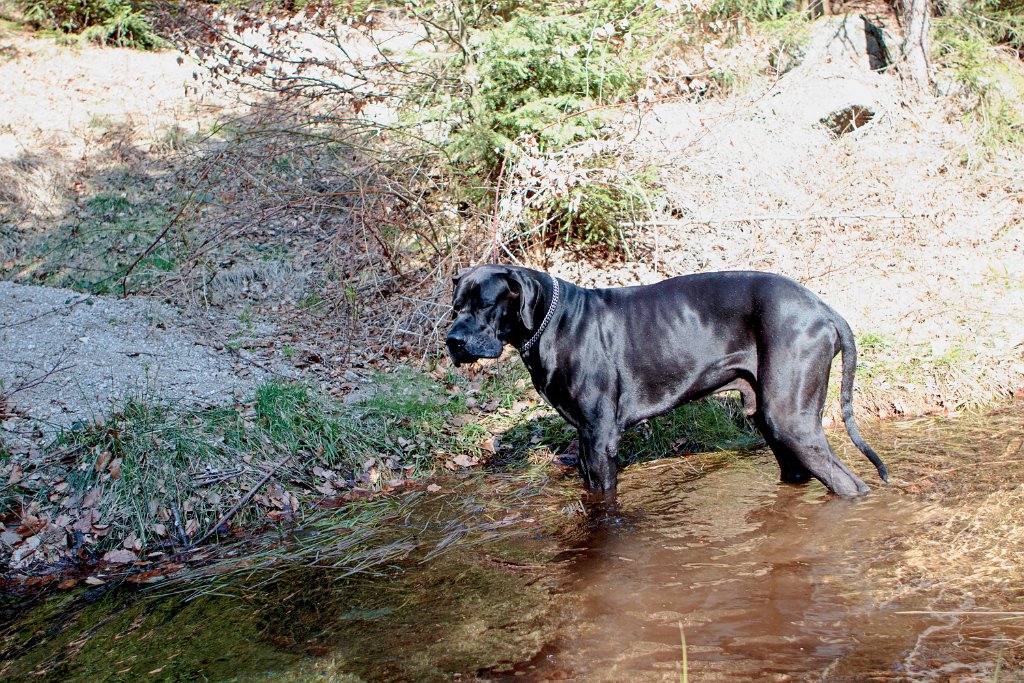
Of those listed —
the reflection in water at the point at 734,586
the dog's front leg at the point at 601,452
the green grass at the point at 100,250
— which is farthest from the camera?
the green grass at the point at 100,250

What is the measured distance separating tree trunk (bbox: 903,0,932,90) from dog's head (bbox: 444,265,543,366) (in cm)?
948

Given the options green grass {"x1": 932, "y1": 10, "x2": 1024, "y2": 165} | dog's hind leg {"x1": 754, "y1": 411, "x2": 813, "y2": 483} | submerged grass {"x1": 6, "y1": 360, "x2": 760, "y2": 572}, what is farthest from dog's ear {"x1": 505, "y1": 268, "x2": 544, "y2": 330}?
green grass {"x1": 932, "y1": 10, "x2": 1024, "y2": 165}

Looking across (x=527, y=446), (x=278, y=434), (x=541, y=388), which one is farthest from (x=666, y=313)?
(x=278, y=434)

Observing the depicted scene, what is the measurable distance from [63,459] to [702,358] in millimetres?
4465

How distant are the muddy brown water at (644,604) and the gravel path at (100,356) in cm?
221

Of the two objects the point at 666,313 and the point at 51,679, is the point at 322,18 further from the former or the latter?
the point at 51,679

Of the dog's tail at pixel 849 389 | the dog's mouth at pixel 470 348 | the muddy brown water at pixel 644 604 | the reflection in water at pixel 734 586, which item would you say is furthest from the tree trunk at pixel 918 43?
the dog's mouth at pixel 470 348

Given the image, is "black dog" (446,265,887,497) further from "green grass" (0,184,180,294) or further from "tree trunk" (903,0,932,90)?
"tree trunk" (903,0,932,90)

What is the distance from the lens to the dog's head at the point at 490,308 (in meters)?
4.70

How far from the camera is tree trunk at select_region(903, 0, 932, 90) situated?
11453 millimetres

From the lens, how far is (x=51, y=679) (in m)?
3.52

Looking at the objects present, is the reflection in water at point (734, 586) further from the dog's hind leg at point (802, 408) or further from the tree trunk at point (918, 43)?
the tree trunk at point (918, 43)

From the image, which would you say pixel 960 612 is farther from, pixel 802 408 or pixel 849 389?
pixel 849 389

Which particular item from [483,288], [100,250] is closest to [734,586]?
[483,288]
